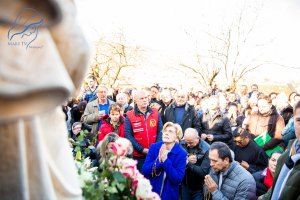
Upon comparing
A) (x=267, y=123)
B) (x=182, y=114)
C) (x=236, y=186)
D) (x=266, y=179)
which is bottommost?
(x=266, y=179)

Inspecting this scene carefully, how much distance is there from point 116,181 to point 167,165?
2457mm

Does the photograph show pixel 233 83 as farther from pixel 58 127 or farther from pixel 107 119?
pixel 58 127

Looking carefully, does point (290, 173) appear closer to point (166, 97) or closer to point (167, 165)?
point (167, 165)

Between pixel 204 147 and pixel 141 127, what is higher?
pixel 141 127

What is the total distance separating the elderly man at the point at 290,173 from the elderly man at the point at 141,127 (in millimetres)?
2704

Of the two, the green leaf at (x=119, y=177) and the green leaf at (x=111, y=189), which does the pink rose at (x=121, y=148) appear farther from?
the green leaf at (x=111, y=189)

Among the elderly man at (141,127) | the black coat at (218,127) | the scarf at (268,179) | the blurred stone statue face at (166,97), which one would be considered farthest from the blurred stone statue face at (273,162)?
the blurred stone statue face at (166,97)

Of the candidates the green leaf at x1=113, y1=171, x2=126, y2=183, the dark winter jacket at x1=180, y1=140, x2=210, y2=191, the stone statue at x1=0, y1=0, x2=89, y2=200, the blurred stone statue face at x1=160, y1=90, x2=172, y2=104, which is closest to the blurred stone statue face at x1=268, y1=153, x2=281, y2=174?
the dark winter jacket at x1=180, y1=140, x2=210, y2=191

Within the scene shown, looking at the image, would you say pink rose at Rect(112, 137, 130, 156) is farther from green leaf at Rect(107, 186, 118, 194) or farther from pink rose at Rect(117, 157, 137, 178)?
green leaf at Rect(107, 186, 118, 194)

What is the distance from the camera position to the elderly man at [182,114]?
247 inches

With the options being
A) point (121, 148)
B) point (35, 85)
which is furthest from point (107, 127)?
point (35, 85)

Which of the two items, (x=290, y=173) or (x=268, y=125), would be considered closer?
(x=290, y=173)

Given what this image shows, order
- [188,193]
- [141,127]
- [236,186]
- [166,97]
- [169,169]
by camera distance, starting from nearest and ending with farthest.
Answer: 1. [236,186]
2. [169,169]
3. [188,193]
4. [141,127]
5. [166,97]

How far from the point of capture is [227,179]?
391 cm
